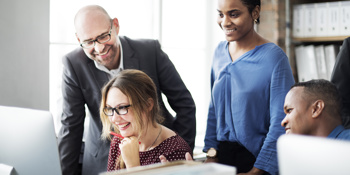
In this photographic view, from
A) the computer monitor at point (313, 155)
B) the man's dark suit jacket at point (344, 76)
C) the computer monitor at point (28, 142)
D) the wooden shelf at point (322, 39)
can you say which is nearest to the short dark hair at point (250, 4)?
the man's dark suit jacket at point (344, 76)

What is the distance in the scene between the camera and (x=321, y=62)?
11.1ft

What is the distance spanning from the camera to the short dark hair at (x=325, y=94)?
4.91 feet

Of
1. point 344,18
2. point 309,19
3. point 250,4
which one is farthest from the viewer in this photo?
point 309,19

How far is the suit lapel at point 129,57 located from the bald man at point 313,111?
80 centimetres

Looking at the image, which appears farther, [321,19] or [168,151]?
[321,19]

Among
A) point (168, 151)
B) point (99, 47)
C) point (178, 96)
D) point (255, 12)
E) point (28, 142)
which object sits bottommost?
point (168, 151)

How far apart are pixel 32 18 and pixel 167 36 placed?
1399 millimetres

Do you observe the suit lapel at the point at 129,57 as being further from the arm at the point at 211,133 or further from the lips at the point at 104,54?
the arm at the point at 211,133

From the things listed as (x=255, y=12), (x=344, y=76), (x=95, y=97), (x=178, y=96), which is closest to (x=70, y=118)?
(x=95, y=97)

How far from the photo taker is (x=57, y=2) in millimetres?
2572

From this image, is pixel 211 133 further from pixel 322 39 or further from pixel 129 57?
pixel 322 39

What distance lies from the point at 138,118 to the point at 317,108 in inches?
28.1

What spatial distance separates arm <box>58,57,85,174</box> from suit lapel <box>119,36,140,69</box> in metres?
0.26

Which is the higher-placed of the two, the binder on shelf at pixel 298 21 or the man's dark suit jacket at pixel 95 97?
the binder on shelf at pixel 298 21
